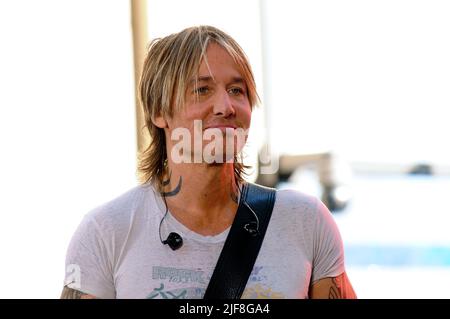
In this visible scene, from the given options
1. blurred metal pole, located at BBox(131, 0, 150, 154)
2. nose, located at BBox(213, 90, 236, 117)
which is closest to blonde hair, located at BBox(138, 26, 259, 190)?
nose, located at BBox(213, 90, 236, 117)

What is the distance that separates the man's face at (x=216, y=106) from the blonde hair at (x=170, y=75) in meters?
0.02

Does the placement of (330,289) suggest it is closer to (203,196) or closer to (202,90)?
(203,196)

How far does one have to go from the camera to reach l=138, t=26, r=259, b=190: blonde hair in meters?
3.00

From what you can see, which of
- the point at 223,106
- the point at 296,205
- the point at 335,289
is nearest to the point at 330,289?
the point at 335,289

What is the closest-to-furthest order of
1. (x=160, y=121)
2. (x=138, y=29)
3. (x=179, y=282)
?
(x=179, y=282), (x=160, y=121), (x=138, y=29)

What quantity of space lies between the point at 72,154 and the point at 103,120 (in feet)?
0.83

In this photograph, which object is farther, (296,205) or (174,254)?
(296,205)

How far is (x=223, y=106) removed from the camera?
2.91 metres

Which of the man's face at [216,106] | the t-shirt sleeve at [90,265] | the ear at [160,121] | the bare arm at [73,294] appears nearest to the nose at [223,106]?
the man's face at [216,106]

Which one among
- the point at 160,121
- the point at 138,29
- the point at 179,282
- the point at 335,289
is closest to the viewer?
the point at 179,282

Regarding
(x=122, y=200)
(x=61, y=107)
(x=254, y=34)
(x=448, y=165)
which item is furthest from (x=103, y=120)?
(x=448, y=165)

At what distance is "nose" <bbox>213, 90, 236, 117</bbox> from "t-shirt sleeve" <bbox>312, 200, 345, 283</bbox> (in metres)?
0.40

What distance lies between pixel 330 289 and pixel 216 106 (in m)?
0.60
